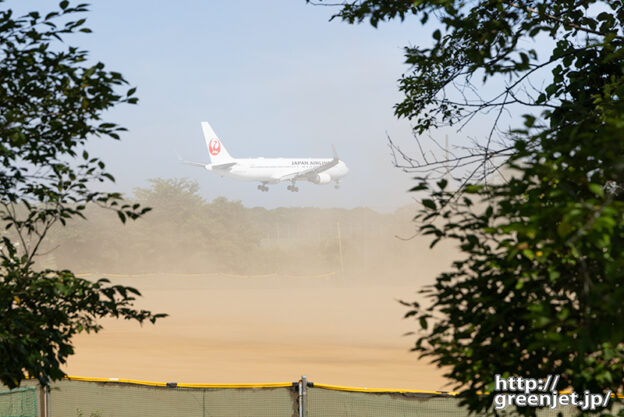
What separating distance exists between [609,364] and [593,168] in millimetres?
1479

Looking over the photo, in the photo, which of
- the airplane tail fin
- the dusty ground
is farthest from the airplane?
the dusty ground

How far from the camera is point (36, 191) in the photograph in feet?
26.2

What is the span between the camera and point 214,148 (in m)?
96.8

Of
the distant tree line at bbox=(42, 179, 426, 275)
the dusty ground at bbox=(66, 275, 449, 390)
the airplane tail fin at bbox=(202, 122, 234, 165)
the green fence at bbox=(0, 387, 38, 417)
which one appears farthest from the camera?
the distant tree line at bbox=(42, 179, 426, 275)

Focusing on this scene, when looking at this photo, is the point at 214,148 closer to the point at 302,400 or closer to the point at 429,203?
the point at 302,400

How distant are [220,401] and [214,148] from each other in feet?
275

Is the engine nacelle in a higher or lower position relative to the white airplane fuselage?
lower

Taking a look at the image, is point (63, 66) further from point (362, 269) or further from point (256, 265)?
point (256, 265)

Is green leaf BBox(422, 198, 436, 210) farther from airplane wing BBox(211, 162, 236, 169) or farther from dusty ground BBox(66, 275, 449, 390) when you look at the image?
airplane wing BBox(211, 162, 236, 169)

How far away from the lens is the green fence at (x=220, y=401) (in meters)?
13.5

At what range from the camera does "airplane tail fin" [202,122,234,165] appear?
96812 mm

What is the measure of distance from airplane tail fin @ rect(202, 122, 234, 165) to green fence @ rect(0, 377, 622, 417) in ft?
269

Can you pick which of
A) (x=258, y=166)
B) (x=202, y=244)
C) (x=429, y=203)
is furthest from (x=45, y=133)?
(x=202, y=244)

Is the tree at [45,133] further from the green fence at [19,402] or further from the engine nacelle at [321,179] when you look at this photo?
the engine nacelle at [321,179]
